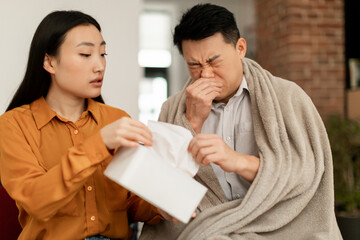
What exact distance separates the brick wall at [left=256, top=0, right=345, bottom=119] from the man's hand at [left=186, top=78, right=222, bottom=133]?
2.64 meters

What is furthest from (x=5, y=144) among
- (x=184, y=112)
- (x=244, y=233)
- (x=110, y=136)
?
(x=244, y=233)

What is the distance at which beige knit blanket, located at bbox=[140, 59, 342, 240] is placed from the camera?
1182 mm

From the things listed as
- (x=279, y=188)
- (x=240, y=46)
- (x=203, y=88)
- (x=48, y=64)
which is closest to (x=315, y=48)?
(x=240, y=46)

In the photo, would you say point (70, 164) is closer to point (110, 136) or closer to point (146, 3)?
point (110, 136)

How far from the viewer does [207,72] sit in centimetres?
135

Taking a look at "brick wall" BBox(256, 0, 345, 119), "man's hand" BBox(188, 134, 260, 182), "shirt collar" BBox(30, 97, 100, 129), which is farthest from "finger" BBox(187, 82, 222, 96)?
"brick wall" BBox(256, 0, 345, 119)

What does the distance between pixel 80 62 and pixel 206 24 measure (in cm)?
48

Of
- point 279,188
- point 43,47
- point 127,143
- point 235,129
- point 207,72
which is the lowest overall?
point 279,188

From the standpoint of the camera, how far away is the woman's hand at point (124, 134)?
1.00 metres

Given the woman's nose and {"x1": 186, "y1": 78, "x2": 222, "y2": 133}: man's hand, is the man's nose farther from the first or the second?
the woman's nose

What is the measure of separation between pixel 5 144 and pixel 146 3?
532 cm

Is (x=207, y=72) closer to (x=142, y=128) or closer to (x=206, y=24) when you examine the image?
(x=206, y=24)

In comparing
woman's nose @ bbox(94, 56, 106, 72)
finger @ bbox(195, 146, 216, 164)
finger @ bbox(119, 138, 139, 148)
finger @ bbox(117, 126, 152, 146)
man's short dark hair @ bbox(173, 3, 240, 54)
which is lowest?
finger @ bbox(195, 146, 216, 164)

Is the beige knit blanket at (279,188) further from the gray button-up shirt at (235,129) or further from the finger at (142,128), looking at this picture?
the finger at (142,128)
